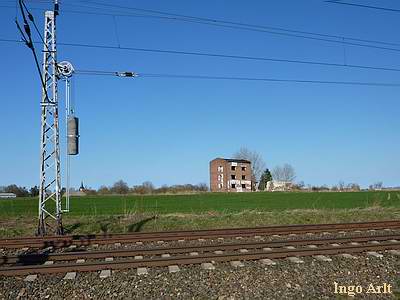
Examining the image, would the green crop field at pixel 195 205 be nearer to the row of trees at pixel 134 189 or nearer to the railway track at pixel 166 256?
the railway track at pixel 166 256

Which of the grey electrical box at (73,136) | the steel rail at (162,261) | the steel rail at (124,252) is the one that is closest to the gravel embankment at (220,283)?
the steel rail at (162,261)

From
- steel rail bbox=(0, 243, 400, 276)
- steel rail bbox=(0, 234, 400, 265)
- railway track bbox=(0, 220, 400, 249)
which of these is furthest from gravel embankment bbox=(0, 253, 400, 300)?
railway track bbox=(0, 220, 400, 249)

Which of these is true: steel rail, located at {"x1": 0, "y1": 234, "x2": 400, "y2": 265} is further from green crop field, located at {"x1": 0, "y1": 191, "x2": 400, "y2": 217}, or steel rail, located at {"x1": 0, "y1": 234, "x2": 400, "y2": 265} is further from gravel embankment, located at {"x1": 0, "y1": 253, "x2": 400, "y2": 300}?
green crop field, located at {"x1": 0, "y1": 191, "x2": 400, "y2": 217}

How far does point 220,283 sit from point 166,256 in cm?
326

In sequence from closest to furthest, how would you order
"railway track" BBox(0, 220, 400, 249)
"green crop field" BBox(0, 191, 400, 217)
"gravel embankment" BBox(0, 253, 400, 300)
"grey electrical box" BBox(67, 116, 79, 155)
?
"gravel embankment" BBox(0, 253, 400, 300)
"railway track" BBox(0, 220, 400, 249)
"grey electrical box" BBox(67, 116, 79, 155)
"green crop field" BBox(0, 191, 400, 217)

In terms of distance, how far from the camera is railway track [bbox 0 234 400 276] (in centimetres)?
1087

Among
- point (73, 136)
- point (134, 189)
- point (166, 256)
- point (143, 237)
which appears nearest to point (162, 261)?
point (166, 256)

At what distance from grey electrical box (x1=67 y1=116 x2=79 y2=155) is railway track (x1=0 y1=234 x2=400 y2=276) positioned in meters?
8.01

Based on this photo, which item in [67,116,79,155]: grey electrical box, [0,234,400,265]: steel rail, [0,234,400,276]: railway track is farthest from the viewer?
[67,116,79,155]: grey electrical box

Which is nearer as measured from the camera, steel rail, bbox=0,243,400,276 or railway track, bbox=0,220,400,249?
steel rail, bbox=0,243,400,276

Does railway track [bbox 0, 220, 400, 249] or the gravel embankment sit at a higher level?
railway track [bbox 0, 220, 400, 249]

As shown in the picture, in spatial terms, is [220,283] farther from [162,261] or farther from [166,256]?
[166,256]

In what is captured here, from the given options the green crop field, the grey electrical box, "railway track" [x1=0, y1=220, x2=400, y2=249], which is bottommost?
the green crop field

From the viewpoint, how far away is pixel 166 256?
42.1ft
